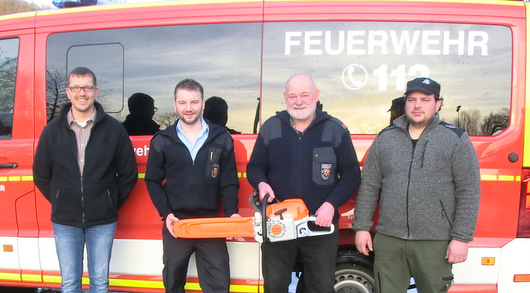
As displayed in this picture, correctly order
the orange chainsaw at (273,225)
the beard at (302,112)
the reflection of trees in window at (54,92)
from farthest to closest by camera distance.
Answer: the reflection of trees in window at (54,92), the beard at (302,112), the orange chainsaw at (273,225)

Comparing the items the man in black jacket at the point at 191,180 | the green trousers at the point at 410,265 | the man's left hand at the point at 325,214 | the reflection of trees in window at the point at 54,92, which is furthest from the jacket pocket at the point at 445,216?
the reflection of trees in window at the point at 54,92

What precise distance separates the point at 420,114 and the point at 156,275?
7.09 ft

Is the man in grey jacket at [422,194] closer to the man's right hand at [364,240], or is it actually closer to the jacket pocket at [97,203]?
the man's right hand at [364,240]

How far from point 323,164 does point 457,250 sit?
88cm

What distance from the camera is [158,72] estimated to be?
2.70m

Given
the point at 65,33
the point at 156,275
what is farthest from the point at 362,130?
the point at 65,33

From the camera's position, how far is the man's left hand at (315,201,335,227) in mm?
2111

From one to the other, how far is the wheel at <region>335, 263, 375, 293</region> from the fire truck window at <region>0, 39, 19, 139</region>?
2699mm

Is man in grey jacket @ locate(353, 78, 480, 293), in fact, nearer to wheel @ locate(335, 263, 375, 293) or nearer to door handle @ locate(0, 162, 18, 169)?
wheel @ locate(335, 263, 375, 293)

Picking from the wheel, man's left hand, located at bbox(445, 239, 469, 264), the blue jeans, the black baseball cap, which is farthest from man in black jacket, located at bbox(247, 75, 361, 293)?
the blue jeans

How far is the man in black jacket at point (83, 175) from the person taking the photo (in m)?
2.43

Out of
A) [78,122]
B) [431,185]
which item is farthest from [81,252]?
[431,185]

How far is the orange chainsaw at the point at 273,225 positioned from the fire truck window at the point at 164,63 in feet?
2.39

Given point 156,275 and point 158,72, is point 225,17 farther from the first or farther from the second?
point 156,275
